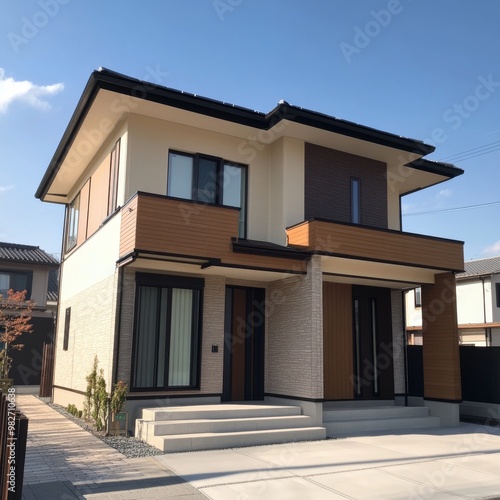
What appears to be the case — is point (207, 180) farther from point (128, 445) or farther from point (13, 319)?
point (13, 319)

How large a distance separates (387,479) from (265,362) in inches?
214

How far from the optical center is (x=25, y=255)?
23.6 metres

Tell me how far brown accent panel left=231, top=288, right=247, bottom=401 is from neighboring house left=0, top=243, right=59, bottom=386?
401 inches

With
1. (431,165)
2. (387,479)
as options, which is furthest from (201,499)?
(431,165)

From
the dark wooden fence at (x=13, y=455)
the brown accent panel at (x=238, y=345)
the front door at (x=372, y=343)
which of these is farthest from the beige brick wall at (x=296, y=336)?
the dark wooden fence at (x=13, y=455)

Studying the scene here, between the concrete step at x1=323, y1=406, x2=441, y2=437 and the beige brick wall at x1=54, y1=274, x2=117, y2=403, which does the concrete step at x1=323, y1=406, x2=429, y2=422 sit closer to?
the concrete step at x1=323, y1=406, x2=441, y2=437

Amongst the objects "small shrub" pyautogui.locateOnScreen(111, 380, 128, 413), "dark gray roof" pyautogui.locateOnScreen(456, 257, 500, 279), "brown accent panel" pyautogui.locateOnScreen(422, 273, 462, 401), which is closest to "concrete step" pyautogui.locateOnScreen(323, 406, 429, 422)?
"brown accent panel" pyautogui.locateOnScreen(422, 273, 462, 401)

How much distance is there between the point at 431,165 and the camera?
47.4 ft

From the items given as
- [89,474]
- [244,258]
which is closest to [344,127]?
[244,258]

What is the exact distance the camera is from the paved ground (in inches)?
244

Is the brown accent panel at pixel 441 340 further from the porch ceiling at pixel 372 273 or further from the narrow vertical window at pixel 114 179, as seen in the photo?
the narrow vertical window at pixel 114 179

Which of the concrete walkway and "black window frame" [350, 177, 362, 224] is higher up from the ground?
"black window frame" [350, 177, 362, 224]

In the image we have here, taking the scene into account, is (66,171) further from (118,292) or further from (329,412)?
(329,412)

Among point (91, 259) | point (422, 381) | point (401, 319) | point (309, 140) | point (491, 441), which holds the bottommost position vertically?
point (491, 441)
